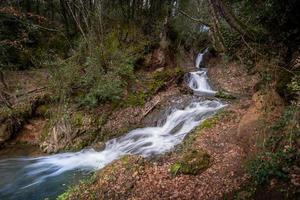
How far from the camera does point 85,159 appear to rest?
41.6 feet

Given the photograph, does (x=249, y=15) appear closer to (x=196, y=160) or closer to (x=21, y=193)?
(x=196, y=160)

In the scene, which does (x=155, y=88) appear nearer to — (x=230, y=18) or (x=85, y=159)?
(x=85, y=159)

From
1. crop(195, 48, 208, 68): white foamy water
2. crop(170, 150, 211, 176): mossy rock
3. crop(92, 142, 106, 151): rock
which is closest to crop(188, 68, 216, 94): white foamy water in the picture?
crop(195, 48, 208, 68): white foamy water

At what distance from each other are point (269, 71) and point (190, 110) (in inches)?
275

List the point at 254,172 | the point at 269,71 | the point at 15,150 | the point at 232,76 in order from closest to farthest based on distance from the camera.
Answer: the point at 254,172, the point at 269,71, the point at 15,150, the point at 232,76

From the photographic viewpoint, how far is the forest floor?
7.81 metres

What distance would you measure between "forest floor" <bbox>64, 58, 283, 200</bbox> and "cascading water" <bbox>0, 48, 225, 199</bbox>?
1.64 m

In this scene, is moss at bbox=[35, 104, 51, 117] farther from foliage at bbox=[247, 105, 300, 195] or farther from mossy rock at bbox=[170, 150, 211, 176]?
foliage at bbox=[247, 105, 300, 195]

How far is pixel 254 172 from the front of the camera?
6.97m

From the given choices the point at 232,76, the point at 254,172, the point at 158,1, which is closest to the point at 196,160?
the point at 254,172

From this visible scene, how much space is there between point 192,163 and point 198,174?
373 mm

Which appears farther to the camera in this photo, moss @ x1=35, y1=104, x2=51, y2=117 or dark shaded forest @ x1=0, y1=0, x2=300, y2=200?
moss @ x1=35, y1=104, x2=51, y2=117

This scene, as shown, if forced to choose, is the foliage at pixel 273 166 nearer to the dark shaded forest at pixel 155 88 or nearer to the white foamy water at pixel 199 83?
the dark shaded forest at pixel 155 88

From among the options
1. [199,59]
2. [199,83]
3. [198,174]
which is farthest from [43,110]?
[199,59]
